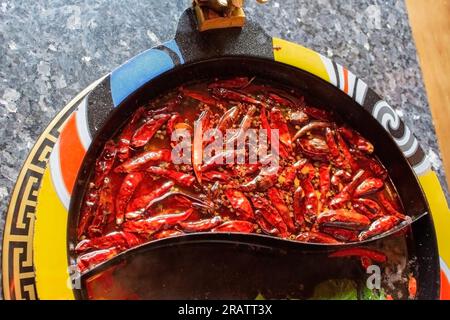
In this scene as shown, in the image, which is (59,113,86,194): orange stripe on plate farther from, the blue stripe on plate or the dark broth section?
the dark broth section

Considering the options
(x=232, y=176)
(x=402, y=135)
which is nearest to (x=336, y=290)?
(x=232, y=176)

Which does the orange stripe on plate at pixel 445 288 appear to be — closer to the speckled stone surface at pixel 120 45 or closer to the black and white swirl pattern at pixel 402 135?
the black and white swirl pattern at pixel 402 135

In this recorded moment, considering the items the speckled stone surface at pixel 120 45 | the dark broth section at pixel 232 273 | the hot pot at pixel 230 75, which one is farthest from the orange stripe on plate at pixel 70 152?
the dark broth section at pixel 232 273

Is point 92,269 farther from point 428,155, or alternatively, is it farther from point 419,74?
point 419,74

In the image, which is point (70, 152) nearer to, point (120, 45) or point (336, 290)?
point (120, 45)
